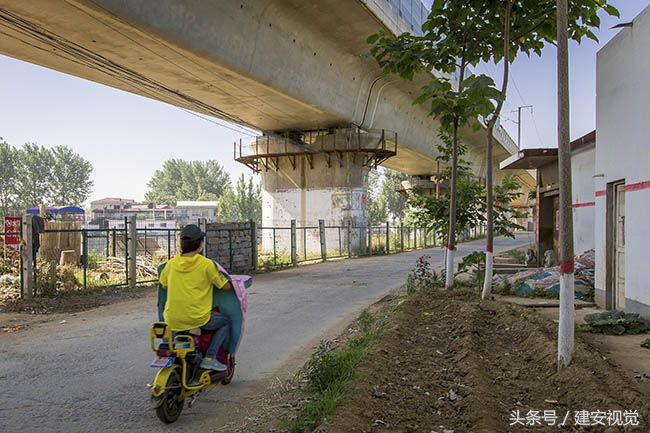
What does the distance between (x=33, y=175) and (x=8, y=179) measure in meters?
4.40

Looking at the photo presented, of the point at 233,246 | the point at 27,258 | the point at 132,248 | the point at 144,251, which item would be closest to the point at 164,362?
A: the point at 27,258

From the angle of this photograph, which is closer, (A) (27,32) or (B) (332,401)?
(B) (332,401)

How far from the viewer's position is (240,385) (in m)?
5.52

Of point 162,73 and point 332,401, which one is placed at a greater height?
point 162,73

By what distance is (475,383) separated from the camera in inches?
184

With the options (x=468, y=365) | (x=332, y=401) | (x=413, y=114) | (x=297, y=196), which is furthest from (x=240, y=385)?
(x=413, y=114)

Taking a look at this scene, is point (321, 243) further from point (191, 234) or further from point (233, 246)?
point (191, 234)

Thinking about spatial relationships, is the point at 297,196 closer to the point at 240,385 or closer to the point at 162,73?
the point at 162,73

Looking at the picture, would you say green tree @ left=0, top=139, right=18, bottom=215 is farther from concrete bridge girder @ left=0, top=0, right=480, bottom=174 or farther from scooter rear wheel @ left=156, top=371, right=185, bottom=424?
scooter rear wheel @ left=156, top=371, right=185, bottom=424

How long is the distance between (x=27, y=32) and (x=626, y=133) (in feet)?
38.5

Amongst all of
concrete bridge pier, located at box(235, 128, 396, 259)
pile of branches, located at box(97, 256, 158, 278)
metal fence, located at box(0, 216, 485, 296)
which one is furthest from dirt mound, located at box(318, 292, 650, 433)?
concrete bridge pier, located at box(235, 128, 396, 259)

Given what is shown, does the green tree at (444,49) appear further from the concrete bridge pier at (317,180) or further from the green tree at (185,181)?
the green tree at (185,181)

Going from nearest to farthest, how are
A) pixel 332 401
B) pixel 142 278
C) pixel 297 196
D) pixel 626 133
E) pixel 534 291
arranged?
pixel 332 401
pixel 626 133
pixel 534 291
pixel 142 278
pixel 297 196

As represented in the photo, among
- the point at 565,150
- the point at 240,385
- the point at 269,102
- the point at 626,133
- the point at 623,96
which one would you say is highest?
the point at 269,102
